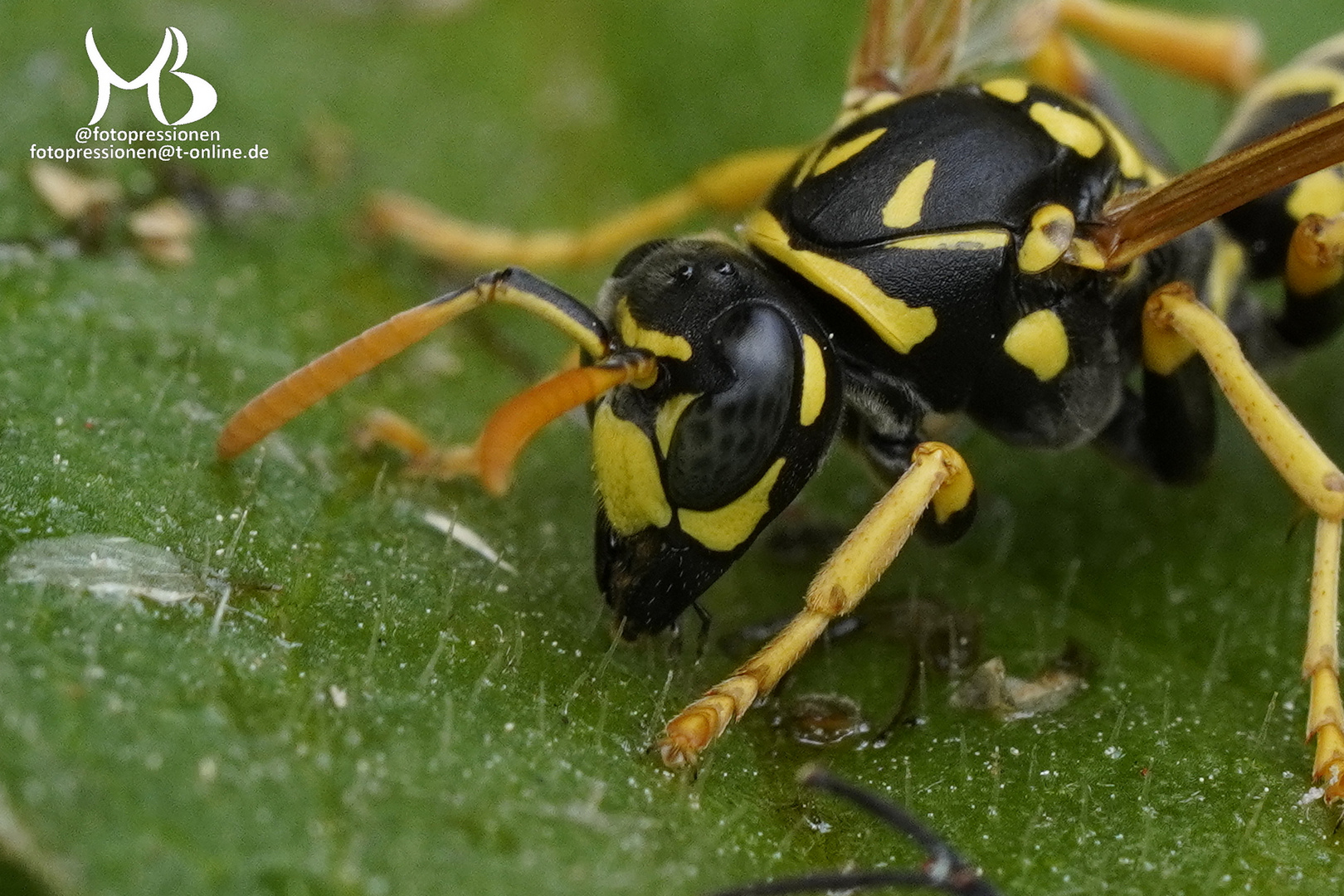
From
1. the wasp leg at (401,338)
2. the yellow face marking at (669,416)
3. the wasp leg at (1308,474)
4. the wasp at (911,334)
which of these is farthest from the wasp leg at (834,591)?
the wasp leg at (1308,474)

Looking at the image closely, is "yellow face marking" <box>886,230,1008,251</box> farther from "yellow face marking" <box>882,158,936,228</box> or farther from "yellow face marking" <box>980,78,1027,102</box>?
"yellow face marking" <box>980,78,1027,102</box>

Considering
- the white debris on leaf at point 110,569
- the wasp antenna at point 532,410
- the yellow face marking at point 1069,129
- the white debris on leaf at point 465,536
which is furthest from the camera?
the yellow face marking at point 1069,129

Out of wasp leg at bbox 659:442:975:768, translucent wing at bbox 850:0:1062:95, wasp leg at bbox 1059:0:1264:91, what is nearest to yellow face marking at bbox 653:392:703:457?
wasp leg at bbox 659:442:975:768

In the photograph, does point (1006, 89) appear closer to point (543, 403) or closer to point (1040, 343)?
point (1040, 343)

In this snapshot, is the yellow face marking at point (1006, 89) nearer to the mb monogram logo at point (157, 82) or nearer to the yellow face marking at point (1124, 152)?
the yellow face marking at point (1124, 152)

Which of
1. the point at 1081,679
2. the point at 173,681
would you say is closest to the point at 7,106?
the point at 173,681
